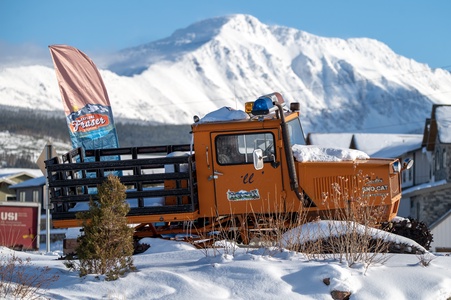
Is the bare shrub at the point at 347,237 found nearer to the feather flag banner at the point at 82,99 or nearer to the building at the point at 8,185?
the feather flag banner at the point at 82,99

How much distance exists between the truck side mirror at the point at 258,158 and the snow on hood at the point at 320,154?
3.39 ft

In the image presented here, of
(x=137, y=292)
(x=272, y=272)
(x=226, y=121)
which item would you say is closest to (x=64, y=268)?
(x=137, y=292)

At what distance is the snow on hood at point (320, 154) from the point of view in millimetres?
14615

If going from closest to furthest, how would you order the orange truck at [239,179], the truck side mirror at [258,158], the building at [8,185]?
the truck side mirror at [258,158] → the orange truck at [239,179] → the building at [8,185]

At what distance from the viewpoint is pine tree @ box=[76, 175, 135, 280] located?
1120 centimetres

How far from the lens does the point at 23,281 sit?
11.0 m

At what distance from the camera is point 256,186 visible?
14680 millimetres

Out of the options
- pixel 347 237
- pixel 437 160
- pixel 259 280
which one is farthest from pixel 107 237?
pixel 437 160

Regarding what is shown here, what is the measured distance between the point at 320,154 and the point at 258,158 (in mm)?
1480

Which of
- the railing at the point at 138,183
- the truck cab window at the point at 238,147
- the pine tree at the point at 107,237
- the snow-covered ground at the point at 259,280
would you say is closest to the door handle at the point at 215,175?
the truck cab window at the point at 238,147

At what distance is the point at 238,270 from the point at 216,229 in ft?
12.0

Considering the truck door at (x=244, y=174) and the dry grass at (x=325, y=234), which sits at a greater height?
the truck door at (x=244, y=174)

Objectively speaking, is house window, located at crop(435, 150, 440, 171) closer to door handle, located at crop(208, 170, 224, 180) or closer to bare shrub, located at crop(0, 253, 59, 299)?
door handle, located at crop(208, 170, 224, 180)

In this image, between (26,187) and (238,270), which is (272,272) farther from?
(26,187)
